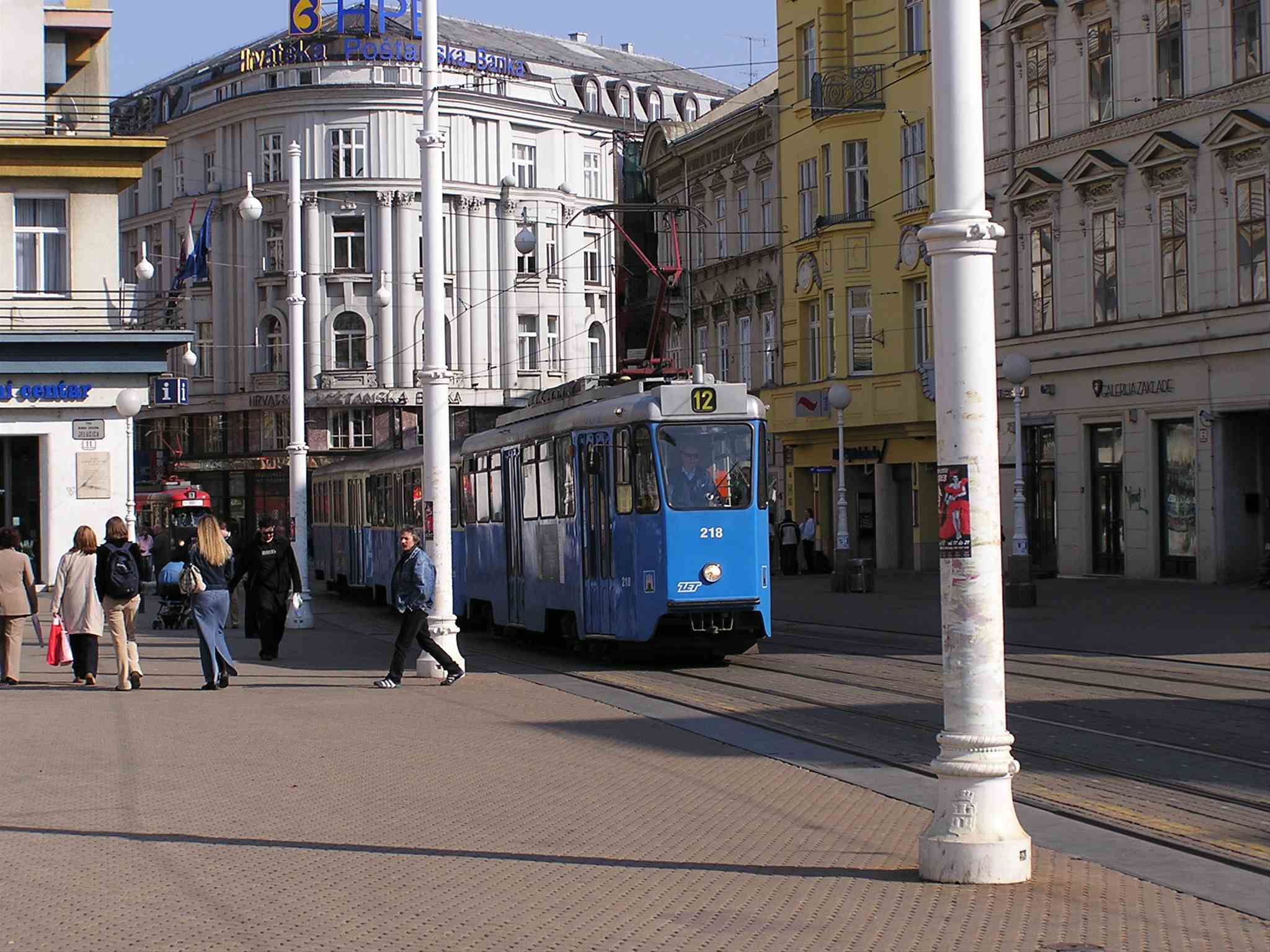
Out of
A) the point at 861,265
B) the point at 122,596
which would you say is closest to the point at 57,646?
the point at 122,596

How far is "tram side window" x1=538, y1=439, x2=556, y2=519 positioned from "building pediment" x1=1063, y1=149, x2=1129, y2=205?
17.3m

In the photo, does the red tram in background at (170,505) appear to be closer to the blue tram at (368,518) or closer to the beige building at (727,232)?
the blue tram at (368,518)

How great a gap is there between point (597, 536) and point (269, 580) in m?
4.84

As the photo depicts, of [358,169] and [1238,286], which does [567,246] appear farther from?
[1238,286]

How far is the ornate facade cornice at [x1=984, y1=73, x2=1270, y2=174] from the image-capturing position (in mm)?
31750

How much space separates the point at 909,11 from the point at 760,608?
27.1 m

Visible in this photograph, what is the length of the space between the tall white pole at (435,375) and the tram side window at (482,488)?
645 cm

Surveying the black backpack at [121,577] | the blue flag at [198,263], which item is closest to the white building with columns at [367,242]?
the blue flag at [198,263]

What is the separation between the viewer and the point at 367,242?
75.6 metres

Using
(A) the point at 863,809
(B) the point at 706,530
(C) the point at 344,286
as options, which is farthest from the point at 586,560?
(C) the point at 344,286

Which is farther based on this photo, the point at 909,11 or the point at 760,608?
the point at 909,11

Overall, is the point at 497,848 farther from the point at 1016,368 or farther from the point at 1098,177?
the point at 1098,177

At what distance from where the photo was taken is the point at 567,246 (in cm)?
7900

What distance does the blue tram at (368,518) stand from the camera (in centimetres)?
3262
